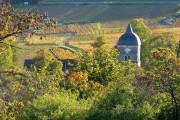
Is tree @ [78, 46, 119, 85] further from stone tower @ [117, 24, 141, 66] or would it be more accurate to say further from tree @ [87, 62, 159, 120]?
stone tower @ [117, 24, 141, 66]

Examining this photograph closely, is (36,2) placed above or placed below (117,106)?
above

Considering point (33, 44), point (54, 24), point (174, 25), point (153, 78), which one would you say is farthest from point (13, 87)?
point (174, 25)

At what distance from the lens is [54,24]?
12828 mm

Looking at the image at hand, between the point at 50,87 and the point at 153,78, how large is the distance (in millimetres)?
7309

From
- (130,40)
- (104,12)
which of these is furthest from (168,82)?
(104,12)

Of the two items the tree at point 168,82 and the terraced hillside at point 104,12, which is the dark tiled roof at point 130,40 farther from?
the terraced hillside at point 104,12

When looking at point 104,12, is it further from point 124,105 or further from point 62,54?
point 124,105

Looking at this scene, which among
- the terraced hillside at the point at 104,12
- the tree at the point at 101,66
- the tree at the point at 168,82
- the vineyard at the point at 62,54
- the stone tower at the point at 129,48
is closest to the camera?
the tree at the point at 168,82

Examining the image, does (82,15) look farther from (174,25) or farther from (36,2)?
(174,25)

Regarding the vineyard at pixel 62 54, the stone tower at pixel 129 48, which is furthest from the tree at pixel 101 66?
the vineyard at pixel 62 54

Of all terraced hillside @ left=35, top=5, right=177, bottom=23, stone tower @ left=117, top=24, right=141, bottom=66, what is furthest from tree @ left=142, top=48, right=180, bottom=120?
terraced hillside @ left=35, top=5, right=177, bottom=23

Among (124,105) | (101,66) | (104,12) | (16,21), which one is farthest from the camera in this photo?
(104,12)

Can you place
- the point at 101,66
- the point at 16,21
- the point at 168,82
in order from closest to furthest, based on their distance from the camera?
the point at 16,21 < the point at 168,82 < the point at 101,66

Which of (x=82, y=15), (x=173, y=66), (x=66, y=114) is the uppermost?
(x=82, y=15)
